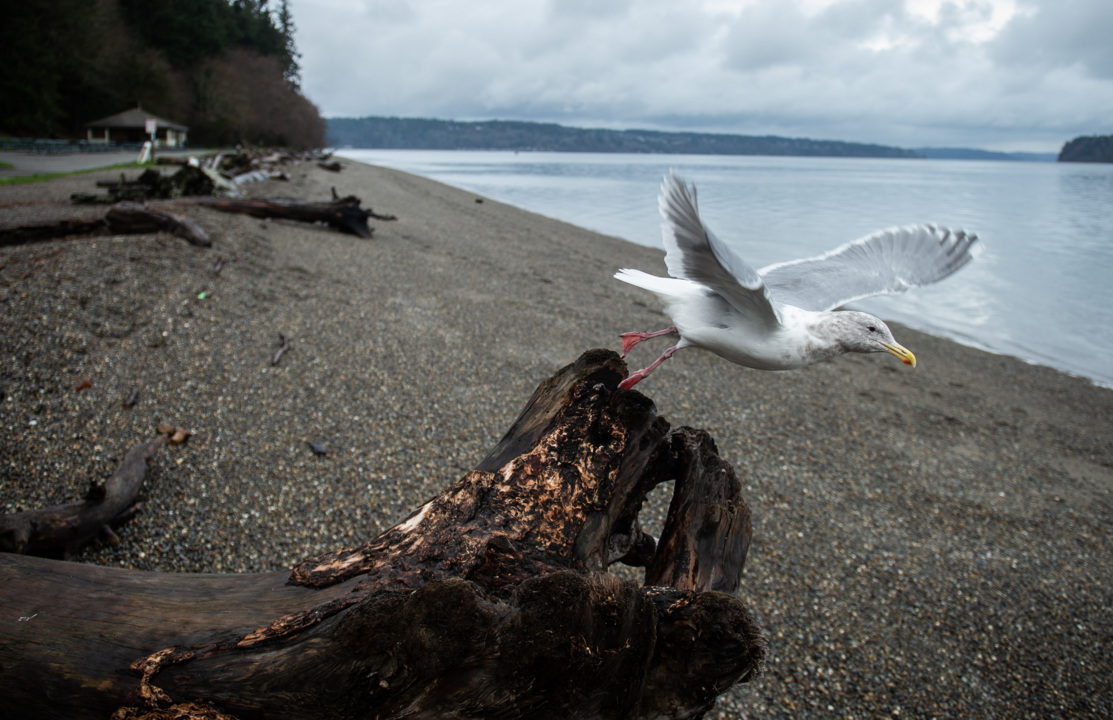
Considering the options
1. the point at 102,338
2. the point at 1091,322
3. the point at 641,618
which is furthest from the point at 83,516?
the point at 1091,322

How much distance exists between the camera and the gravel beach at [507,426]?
12.5 ft

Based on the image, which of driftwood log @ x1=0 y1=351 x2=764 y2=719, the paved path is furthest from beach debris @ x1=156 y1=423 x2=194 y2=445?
the paved path

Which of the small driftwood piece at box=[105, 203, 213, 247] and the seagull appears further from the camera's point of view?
the small driftwood piece at box=[105, 203, 213, 247]

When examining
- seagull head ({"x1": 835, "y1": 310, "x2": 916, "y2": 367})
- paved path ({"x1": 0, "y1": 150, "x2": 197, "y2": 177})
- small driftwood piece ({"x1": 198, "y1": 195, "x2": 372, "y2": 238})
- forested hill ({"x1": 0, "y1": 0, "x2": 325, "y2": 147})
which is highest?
forested hill ({"x1": 0, "y1": 0, "x2": 325, "y2": 147})

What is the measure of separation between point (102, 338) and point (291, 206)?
7.38 m

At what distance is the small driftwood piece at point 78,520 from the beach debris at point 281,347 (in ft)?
7.17

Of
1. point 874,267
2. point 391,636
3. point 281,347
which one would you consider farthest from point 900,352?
point 281,347

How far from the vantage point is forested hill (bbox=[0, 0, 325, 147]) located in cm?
2939

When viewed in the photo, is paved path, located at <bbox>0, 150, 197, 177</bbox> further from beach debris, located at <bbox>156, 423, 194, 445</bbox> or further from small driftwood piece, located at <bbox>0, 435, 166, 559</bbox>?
small driftwood piece, located at <bbox>0, 435, 166, 559</bbox>

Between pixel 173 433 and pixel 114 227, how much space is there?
16.1ft

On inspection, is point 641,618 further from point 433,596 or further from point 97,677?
point 97,677

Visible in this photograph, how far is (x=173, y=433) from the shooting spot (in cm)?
462

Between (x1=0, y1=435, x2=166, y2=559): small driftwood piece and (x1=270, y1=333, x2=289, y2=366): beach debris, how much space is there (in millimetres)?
2184

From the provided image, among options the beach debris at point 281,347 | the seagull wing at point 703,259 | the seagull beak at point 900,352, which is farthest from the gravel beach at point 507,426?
the seagull wing at point 703,259
